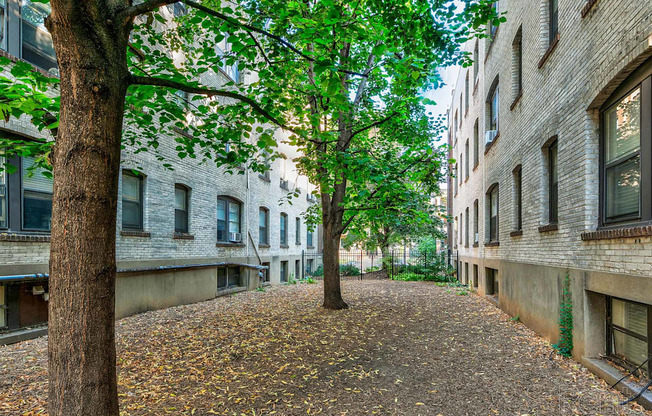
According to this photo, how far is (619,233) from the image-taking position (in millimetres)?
4539

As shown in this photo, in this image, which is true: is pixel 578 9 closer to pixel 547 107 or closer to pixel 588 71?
pixel 588 71

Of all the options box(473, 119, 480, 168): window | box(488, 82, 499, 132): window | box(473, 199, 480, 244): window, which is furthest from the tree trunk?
box(473, 119, 480, 168): window

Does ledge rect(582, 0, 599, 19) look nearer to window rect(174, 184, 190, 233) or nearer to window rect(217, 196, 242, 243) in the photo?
window rect(174, 184, 190, 233)

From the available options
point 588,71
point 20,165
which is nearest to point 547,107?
point 588,71

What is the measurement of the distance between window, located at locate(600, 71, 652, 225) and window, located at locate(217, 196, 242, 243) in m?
12.3

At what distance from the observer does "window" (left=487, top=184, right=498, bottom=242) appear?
12.1 meters

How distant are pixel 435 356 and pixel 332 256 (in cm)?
452

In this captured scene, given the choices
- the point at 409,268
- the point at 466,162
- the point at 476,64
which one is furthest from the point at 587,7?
the point at 409,268

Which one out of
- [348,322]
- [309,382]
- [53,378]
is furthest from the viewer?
[348,322]

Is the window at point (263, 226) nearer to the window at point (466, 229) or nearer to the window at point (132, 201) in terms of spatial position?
the window at point (132, 201)

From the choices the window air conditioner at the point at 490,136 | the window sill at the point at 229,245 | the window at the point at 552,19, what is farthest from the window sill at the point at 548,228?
the window sill at the point at 229,245

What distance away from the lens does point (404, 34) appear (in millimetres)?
5504

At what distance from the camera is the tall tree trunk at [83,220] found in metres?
2.88

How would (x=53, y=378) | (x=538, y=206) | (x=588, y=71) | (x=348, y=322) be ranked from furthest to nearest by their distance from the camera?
(x=348, y=322)
(x=538, y=206)
(x=588, y=71)
(x=53, y=378)
